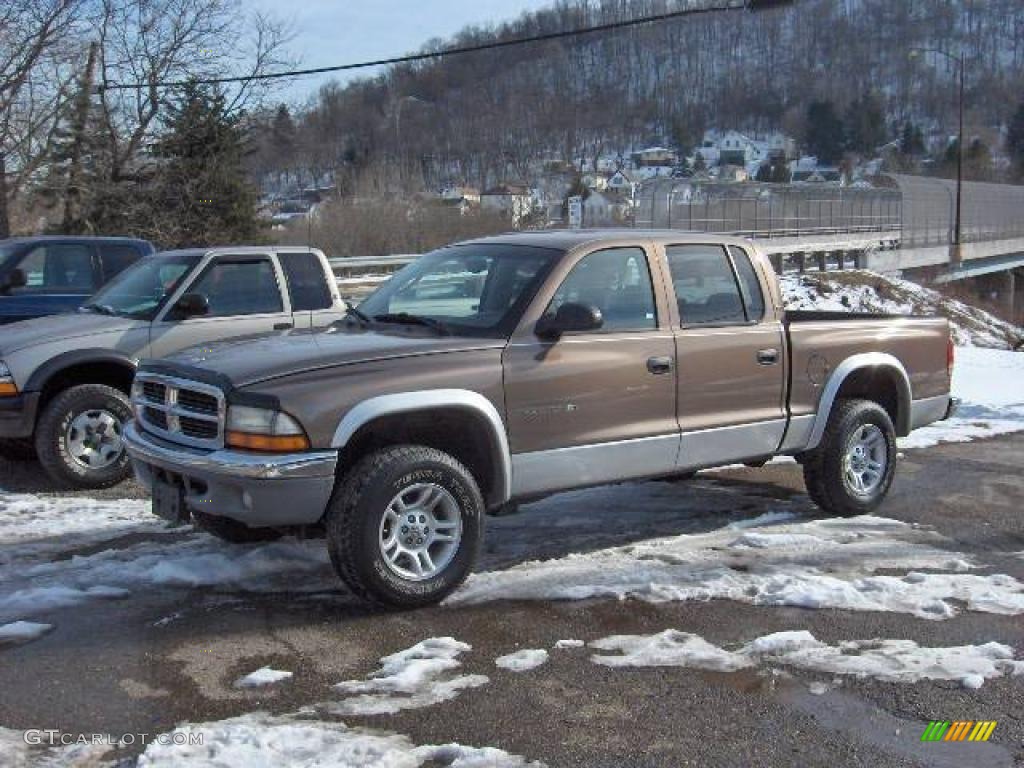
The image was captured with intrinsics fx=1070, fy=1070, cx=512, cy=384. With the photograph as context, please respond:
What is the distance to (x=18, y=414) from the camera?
7457 mm

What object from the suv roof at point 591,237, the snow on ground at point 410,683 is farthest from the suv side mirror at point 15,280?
the snow on ground at point 410,683

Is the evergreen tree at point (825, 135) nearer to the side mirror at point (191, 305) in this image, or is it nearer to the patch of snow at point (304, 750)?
the side mirror at point (191, 305)

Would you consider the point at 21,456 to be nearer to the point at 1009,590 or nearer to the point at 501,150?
the point at 1009,590

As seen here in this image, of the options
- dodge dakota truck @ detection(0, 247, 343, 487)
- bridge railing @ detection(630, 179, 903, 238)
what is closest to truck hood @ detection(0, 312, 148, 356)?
dodge dakota truck @ detection(0, 247, 343, 487)

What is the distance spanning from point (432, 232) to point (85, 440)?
37.8 metres

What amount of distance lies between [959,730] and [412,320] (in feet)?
11.0

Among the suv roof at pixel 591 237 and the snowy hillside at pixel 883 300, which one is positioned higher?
the suv roof at pixel 591 237

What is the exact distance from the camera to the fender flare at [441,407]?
489 centimetres

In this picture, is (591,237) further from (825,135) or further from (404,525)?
(825,135)

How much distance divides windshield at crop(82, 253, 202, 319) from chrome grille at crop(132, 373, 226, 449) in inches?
101

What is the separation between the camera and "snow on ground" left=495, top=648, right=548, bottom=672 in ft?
14.6

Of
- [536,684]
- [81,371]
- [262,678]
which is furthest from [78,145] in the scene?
[536,684]
